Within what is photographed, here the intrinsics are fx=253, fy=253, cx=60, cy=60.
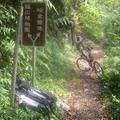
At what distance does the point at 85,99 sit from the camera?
26.5 ft

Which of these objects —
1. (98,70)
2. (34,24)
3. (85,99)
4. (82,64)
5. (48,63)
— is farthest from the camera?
(82,64)

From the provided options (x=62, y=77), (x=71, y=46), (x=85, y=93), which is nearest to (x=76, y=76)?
→ (x=62, y=77)

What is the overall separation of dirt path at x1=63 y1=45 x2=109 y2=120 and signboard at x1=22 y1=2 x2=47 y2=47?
213cm

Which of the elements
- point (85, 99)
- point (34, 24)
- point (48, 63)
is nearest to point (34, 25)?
point (34, 24)

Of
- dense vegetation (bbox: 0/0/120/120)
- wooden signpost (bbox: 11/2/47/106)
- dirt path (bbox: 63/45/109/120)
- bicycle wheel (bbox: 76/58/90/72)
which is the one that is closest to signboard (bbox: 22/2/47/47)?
wooden signpost (bbox: 11/2/47/106)

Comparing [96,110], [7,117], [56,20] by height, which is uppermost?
[56,20]

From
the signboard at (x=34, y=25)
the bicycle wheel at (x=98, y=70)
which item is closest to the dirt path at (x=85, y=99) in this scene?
the bicycle wheel at (x=98, y=70)

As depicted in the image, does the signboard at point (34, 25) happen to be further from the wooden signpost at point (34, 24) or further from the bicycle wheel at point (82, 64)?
the bicycle wheel at point (82, 64)

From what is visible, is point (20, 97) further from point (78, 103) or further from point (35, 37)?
point (78, 103)

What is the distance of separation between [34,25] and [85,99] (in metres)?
3.24

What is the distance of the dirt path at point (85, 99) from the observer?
6.77 meters

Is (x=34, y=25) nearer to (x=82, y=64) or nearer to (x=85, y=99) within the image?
(x=85, y=99)

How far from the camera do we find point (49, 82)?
866 centimetres

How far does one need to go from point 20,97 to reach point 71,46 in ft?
31.4
